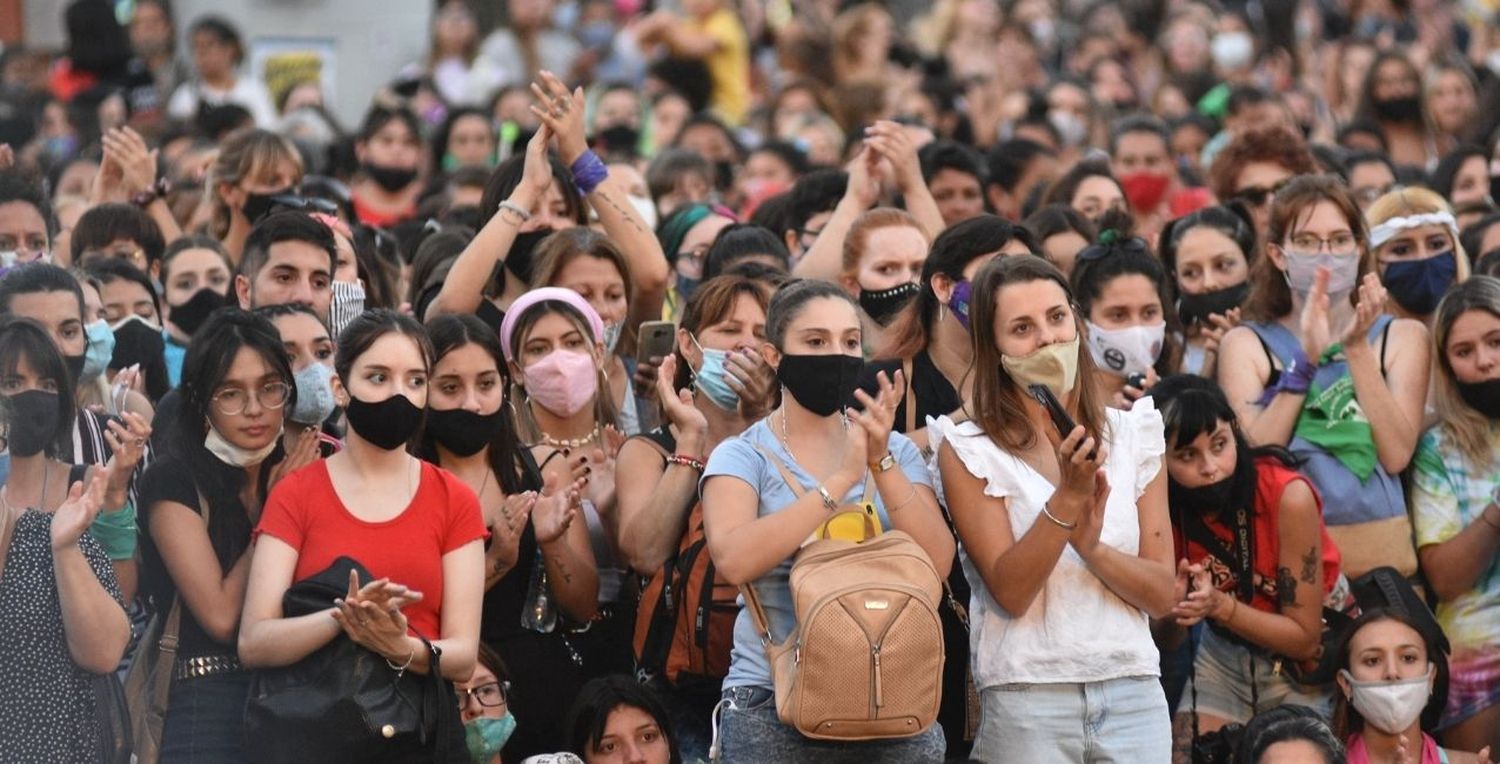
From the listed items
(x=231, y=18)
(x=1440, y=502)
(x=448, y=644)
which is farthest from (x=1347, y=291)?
(x=231, y=18)

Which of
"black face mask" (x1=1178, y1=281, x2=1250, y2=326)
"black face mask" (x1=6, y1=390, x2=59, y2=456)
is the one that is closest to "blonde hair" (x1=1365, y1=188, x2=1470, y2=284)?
"black face mask" (x1=1178, y1=281, x2=1250, y2=326)

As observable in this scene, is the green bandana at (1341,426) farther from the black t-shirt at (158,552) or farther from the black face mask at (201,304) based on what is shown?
the black face mask at (201,304)

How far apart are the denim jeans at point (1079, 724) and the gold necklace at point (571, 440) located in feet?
5.64

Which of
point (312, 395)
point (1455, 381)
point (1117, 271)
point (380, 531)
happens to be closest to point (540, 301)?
point (312, 395)

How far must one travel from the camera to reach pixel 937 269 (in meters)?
7.21

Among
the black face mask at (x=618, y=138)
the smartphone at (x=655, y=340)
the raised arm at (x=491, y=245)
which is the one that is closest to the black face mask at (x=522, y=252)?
the raised arm at (x=491, y=245)

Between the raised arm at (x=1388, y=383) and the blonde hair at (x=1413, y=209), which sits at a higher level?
the blonde hair at (x=1413, y=209)

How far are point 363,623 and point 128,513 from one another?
1.03 metres

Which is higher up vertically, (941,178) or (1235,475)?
(941,178)

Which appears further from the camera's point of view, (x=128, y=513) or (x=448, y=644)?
(x=128, y=513)

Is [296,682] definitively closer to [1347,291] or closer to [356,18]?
[1347,291]

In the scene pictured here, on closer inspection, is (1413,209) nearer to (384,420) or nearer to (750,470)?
(750,470)

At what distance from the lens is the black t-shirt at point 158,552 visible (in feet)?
20.3

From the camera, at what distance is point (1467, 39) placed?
16312mm
